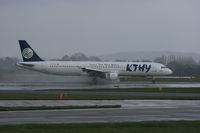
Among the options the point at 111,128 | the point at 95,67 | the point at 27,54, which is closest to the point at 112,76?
the point at 95,67

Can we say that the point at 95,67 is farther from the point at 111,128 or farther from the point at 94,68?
the point at 111,128

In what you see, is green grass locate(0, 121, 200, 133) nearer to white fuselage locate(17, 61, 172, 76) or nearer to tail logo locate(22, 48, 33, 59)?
white fuselage locate(17, 61, 172, 76)

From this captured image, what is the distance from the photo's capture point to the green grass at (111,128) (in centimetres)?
1565

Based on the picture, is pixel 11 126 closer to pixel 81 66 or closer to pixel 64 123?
pixel 64 123

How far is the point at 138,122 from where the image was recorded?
1844cm

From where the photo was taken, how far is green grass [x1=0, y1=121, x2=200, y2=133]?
51.4 feet

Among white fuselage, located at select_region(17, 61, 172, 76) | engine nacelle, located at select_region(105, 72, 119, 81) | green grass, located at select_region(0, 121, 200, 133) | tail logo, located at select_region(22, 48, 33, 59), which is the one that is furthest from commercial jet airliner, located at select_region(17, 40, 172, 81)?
green grass, located at select_region(0, 121, 200, 133)

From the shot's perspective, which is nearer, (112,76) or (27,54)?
(112,76)

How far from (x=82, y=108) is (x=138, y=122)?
25.7 ft

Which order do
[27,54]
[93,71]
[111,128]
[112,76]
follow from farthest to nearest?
[27,54], [93,71], [112,76], [111,128]

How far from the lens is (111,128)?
16469mm

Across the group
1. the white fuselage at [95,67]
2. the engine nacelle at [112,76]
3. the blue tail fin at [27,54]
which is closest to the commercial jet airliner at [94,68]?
the white fuselage at [95,67]

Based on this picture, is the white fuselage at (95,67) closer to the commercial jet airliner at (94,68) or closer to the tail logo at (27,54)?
the commercial jet airliner at (94,68)

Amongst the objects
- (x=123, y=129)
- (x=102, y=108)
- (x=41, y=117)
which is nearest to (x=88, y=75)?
(x=102, y=108)
